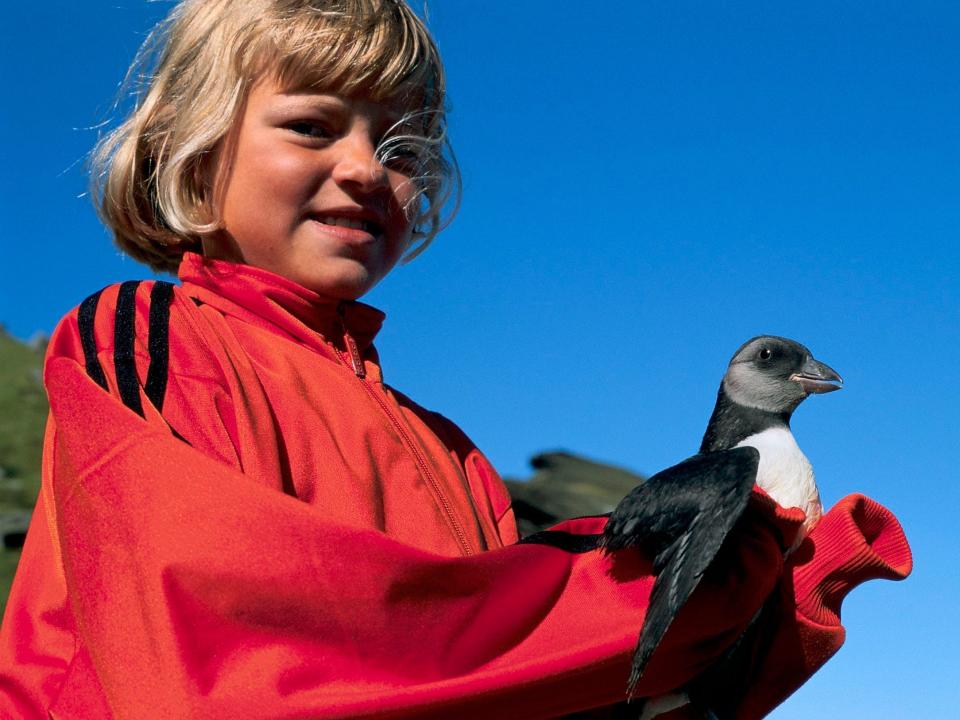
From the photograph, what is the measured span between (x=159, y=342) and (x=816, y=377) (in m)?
1.72

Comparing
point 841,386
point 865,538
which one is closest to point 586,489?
point 841,386

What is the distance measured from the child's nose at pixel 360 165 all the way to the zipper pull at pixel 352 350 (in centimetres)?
29

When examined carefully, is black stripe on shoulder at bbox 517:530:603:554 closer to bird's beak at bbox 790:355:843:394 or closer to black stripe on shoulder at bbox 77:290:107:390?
black stripe on shoulder at bbox 77:290:107:390

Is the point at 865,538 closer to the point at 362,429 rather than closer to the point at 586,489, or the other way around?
the point at 362,429

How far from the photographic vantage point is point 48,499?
6.41 ft

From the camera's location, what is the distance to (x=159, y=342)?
196 cm

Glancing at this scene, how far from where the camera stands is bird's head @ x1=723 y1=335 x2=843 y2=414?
103 inches

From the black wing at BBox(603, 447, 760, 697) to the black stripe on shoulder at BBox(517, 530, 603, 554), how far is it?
5 centimetres

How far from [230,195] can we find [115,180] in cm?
36

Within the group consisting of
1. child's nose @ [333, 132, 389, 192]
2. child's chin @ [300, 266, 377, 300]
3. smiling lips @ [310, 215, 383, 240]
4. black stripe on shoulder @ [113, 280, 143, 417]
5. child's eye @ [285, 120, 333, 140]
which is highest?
child's eye @ [285, 120, 333, 140]

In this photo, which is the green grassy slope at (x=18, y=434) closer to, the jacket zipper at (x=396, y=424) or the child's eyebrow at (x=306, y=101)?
the jacket zipper at (x=396, y=424)

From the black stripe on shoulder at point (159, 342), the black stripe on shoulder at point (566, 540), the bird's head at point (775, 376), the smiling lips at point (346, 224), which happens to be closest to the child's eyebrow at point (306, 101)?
the smiling lips at point (346, 224)

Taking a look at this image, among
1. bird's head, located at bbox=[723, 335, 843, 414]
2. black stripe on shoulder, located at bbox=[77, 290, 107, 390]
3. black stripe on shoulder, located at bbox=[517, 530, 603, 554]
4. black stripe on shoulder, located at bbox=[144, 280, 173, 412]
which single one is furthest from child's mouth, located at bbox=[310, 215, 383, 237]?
bird's head, located at bbox=[723, 335, 843, 414]

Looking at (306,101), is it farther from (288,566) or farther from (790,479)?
(790,479)
